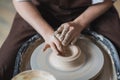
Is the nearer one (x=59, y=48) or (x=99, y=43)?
(x=59, y=48)

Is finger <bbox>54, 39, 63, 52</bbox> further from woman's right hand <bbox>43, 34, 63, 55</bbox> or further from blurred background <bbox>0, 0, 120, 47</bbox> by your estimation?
blurred background <bbox>0, 0, 120, 47</bbox>

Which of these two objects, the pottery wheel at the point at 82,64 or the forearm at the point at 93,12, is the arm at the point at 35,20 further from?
the forearm at the point at 93,12

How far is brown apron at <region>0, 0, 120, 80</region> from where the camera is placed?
127 cm

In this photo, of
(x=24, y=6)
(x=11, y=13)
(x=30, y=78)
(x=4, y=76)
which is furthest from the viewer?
(x=11, y=13)

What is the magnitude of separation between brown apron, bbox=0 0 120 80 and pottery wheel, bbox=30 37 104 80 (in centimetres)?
11

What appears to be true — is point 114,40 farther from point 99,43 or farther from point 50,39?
point 50,39

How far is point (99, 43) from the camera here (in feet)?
4.28

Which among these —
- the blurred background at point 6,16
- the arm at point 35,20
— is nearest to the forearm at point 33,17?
the arm at point 35,20

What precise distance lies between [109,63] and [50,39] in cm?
27

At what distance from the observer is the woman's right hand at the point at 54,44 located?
1197 millimetres

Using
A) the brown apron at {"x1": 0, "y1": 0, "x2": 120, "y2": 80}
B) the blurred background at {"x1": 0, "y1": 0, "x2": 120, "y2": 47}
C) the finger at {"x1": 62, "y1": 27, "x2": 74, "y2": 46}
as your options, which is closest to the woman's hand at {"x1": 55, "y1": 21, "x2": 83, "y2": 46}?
the finger at {"x1": 62, "y1": 27, "x2": 74, "y2": 46}

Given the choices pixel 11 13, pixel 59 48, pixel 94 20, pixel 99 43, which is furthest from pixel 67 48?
pixel 11 13

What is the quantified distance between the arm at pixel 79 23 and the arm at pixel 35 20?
0.05 metres

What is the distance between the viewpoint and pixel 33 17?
4.46ft
